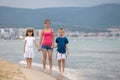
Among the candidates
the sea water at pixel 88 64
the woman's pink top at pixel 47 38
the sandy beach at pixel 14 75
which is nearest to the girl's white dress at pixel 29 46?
the woman's pink top at pixel 47 38

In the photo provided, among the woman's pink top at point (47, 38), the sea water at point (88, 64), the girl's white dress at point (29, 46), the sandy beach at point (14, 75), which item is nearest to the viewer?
the sandy beach at point (14, 75)

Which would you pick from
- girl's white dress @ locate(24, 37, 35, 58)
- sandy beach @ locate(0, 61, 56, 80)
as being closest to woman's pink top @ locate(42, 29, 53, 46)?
girl's white dress @ locate(24, 37, 35, 58)

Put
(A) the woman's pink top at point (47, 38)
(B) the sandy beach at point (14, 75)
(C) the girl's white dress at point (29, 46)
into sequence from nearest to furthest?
(B) the sandy beach at point (14, 75) → (A) the woman's pink top at point (47, 38) → (C) the girl's white dress at point (29, 46)

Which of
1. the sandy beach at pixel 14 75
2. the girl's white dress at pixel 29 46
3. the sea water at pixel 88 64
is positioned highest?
the girl's white dress at pixel 29 46

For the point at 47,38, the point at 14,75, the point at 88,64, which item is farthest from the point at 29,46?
the point at 88,64

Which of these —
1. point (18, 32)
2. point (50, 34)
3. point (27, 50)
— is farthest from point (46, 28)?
point (18, 32)

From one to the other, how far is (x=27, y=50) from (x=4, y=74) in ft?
9.57

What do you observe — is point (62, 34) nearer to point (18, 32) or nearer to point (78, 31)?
point (18, 32)

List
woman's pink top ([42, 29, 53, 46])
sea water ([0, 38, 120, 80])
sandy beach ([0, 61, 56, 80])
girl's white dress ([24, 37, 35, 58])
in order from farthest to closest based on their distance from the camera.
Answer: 1. sea water ([0, 38, 120, 80])
2. girl's white dress ([24, 37, 35, 58])
3. woman's pink top ([42, 29, 53, 46])
4. sandy beach ([0, 61, 56, 80])

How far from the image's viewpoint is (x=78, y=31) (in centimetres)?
19925

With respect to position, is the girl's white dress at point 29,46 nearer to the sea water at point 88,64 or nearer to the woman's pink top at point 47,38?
the woman's pink top at point 47,38

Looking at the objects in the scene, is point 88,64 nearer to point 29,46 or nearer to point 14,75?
point 29,46

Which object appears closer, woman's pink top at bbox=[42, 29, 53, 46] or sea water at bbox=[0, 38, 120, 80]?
woman's pink top at bbox=[42, 29, 53, 46]

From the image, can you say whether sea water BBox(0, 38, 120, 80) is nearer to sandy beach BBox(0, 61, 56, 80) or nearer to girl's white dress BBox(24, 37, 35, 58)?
girl's white dress BBox(24, 37, 35, 58)
